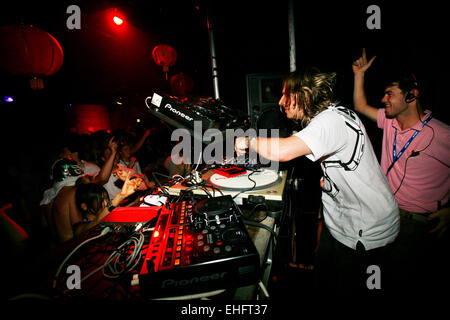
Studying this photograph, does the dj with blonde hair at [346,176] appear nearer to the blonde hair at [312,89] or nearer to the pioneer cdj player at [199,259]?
the blonde hair at [312,89]

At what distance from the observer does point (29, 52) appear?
248 centimetres

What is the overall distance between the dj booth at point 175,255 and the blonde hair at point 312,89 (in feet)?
1.84

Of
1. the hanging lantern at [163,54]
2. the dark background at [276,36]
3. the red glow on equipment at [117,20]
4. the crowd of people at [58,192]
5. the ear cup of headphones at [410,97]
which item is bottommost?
the crowd of people at [58,192]

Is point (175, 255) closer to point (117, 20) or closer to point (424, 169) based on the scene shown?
point (424, 169)

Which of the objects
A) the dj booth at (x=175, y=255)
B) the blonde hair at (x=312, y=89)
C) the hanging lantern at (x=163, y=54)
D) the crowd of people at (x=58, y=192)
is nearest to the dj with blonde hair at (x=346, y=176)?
the blonde hair at (x=312, y=89)

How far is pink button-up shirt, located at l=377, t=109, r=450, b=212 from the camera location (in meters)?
1.46

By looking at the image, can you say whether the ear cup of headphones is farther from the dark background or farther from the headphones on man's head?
the dark background

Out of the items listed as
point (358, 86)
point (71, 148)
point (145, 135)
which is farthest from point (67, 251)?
point (145, 135)

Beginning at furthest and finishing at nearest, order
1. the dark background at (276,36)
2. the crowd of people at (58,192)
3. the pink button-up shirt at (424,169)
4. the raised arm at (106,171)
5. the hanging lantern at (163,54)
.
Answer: the hanging lantern at (163,54)
the raised arm at (106,171)
the dark background at (276,36)
the crowd of people at (58,192)
the pink button-up shirt at (424,169)

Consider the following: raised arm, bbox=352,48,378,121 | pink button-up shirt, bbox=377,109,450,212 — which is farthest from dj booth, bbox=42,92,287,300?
raised arm, bbox=352,48,378,121

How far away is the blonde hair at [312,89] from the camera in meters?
1.09

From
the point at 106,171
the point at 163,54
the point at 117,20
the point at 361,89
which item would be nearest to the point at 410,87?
the point at 361,89

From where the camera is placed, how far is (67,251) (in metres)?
0.80

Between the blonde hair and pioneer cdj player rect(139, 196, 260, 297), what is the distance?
2.74ft
